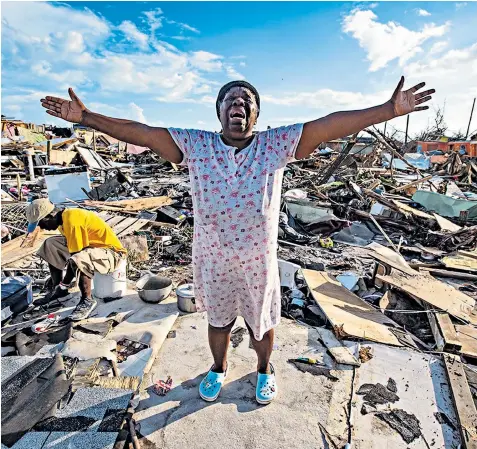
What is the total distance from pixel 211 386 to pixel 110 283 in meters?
2.00

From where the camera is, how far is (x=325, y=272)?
4.82 meters

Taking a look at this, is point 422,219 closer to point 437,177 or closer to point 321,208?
point 321,208

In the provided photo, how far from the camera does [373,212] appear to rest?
27.3ft

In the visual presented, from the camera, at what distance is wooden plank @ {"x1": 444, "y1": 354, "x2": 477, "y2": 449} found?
6.81ft

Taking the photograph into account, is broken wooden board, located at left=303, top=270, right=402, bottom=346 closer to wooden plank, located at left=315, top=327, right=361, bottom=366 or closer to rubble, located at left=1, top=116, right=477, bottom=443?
rubble, located at left=1, top=116, right=477, bottom=443

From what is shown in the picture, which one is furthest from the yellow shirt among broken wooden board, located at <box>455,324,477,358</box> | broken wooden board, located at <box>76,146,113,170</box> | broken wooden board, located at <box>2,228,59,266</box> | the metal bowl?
broken wooden board, located at <box>76,146,113,170</box>

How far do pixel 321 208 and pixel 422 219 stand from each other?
2.39 m

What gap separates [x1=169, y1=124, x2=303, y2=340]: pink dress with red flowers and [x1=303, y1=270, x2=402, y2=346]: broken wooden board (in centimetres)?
158

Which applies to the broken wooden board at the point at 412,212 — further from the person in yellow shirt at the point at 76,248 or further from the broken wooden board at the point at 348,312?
the person in yellow shirt at the point at 76,248

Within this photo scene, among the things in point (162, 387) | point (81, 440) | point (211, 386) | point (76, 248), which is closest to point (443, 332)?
point (211, 386)

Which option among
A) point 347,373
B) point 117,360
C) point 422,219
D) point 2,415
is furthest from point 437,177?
point 2,415

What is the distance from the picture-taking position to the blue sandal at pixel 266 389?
2293mm

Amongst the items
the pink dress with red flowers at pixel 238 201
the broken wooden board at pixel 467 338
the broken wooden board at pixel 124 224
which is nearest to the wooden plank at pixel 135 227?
the broken wooden board at pixel 124 224

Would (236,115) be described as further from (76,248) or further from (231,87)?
(76,248)
